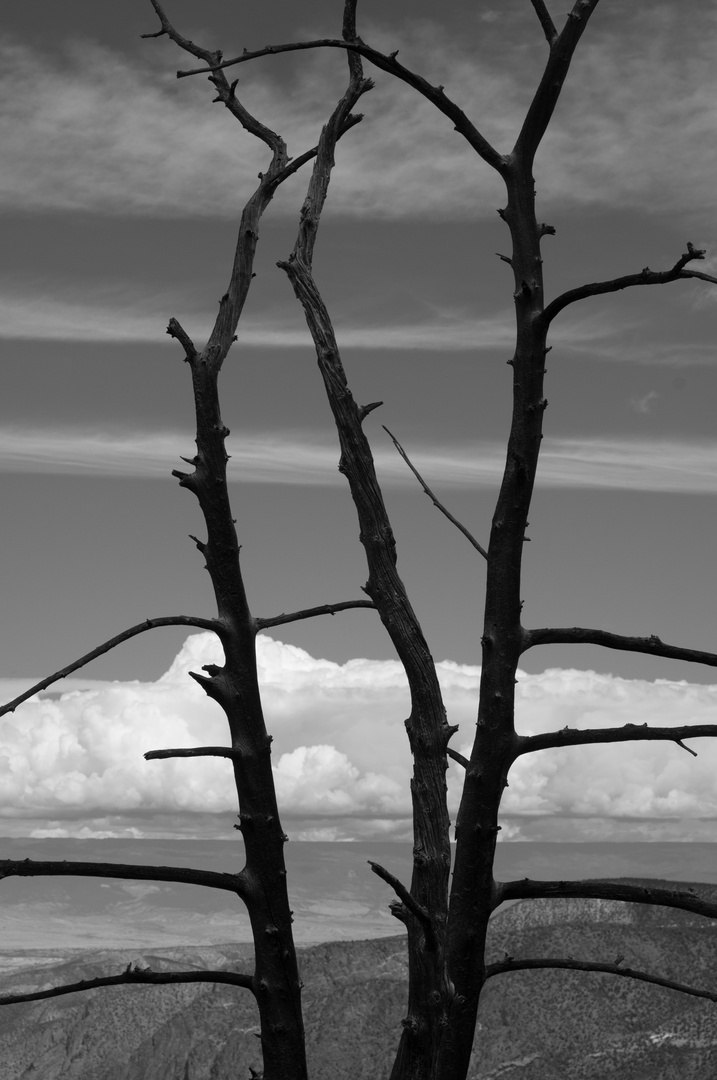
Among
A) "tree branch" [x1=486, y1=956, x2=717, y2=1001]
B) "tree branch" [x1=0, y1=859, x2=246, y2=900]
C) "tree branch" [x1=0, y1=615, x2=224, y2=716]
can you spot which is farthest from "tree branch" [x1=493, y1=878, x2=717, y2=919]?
"tree branch" [x1=0, y1=615, x2=224, y2=716]

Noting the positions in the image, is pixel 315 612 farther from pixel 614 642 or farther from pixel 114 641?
pixel 614 642

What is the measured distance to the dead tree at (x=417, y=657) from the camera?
25.6 feet

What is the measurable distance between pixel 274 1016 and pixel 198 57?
1106cm

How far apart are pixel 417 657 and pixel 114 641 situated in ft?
9.63

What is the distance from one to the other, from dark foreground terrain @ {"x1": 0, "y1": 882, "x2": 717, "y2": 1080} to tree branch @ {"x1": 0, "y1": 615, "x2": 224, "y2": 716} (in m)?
16.6

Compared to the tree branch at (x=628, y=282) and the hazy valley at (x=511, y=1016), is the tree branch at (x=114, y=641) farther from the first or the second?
the hazy valley at (x=511, y=1016)

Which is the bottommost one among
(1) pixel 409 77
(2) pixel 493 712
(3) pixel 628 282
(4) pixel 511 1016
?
(4) pixel 511 1016

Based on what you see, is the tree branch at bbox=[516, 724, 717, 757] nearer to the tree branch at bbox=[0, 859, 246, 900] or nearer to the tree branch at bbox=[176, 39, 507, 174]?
Result: the tree branch at bbox=[0, 859, 246, 900]

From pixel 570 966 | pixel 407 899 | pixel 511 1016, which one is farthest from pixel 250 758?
pixel 511 1016

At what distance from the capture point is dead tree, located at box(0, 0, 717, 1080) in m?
7.79

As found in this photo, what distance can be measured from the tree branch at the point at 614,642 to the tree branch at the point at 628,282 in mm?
2264

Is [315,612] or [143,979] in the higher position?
[315,612]

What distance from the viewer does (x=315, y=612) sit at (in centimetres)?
1089

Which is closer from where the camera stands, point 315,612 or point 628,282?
point 628,282
